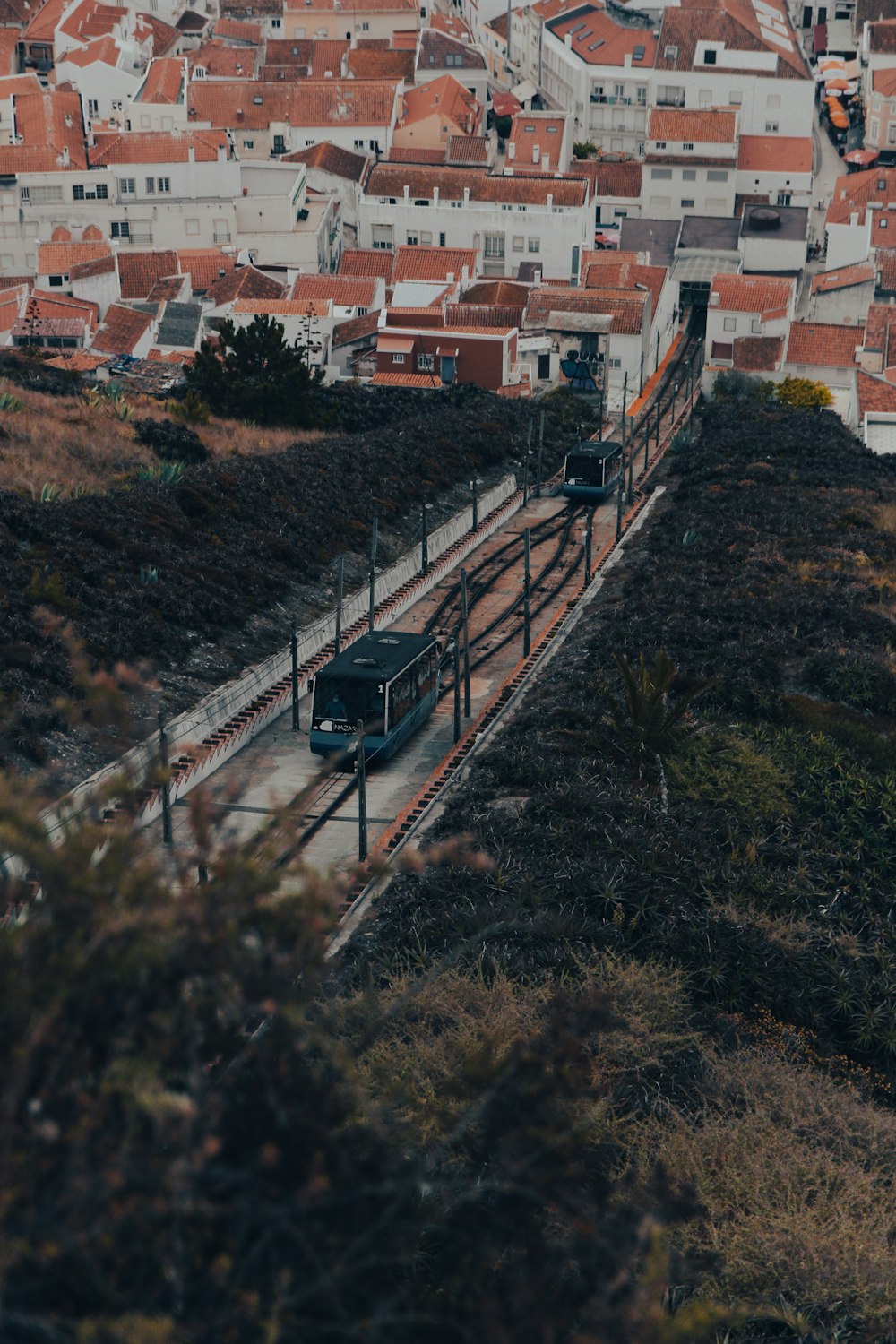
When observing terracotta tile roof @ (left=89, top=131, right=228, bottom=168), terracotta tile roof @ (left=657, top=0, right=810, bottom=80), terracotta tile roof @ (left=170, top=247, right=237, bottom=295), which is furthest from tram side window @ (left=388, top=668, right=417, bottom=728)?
terracotta tile roof @ (left=657, top=0, right=810, bottom=80)

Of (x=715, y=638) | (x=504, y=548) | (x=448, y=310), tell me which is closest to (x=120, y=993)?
(x=715, y=638)

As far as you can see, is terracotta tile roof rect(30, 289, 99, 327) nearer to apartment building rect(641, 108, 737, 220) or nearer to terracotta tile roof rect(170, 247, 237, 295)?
terracotta tile roof rect(170, 247, 237, 295)

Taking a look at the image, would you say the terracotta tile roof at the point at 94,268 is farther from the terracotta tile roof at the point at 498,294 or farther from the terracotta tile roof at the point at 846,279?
the terracotta tile roof at the point at 846,279

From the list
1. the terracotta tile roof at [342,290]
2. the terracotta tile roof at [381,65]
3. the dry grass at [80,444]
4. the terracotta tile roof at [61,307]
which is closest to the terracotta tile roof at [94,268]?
the terracotta tile roof at [61,307]

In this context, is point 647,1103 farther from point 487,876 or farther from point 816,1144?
point 487,876

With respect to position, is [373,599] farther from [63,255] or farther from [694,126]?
[694,126]

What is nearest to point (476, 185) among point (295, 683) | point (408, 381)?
point (408, 381)
